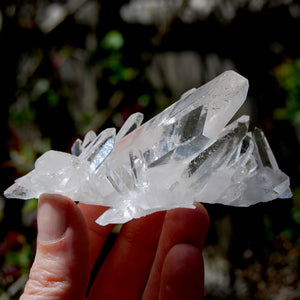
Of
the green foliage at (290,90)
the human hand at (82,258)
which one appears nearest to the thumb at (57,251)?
the human hand at (82,258)

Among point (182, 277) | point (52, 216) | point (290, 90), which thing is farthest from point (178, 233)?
point (290, 90)

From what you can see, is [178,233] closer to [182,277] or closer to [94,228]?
[182,277]

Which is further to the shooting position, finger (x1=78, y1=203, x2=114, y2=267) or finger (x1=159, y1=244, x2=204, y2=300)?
finger (x1=78, y1=203, x2=114, y2=267)

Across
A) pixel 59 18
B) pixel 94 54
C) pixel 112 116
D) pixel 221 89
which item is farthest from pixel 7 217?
pixel 221 89

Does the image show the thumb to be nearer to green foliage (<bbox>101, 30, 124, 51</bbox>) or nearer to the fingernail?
the fingernail

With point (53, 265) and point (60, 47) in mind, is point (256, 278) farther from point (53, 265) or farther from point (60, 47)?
point (60, 47)

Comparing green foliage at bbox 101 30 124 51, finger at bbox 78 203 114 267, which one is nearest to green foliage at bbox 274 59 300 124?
green foliage at bbox 101 30 124 51
